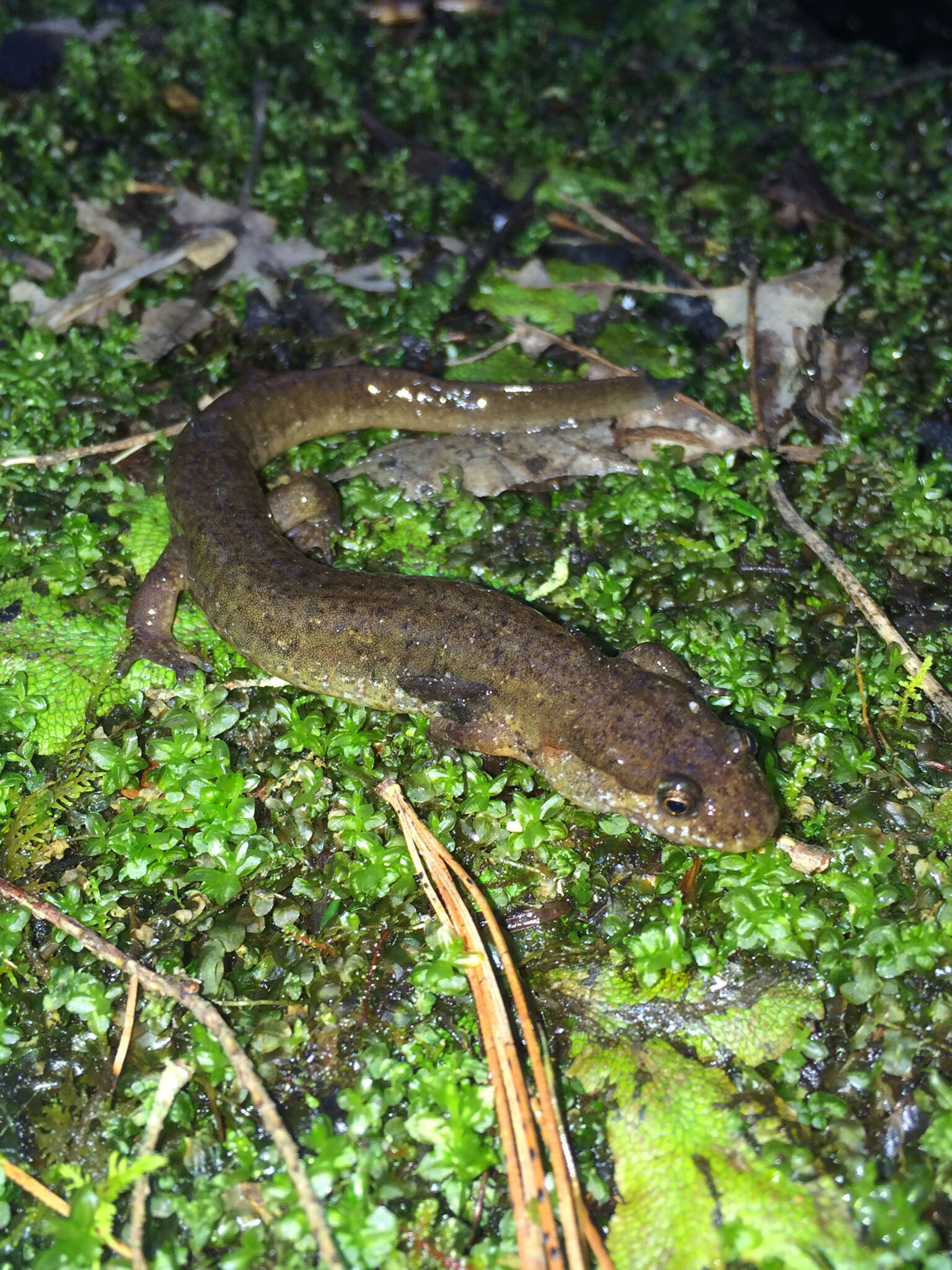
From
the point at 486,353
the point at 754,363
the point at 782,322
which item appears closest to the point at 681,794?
the point at 754,363

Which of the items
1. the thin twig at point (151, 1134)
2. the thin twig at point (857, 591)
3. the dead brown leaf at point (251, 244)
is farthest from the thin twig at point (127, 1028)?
the dead brown leaf at point (251, 244)

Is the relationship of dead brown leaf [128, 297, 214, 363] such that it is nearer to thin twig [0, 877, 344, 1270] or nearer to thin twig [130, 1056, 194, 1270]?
thin twig [0, 877, 344, 1270]

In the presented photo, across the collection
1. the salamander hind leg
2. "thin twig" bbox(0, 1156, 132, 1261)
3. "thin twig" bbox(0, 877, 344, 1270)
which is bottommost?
"thin twig" bbox(0, 1156, 132, 1261)

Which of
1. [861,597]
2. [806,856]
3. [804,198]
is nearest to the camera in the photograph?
[806,856]

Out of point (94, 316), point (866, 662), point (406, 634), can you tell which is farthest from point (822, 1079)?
point (94, 316)

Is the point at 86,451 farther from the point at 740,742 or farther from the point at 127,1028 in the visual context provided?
the point at 740,742

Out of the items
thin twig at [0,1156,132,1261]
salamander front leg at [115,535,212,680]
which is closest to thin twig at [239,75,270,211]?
salamander front leg at [115,535,212,680]
